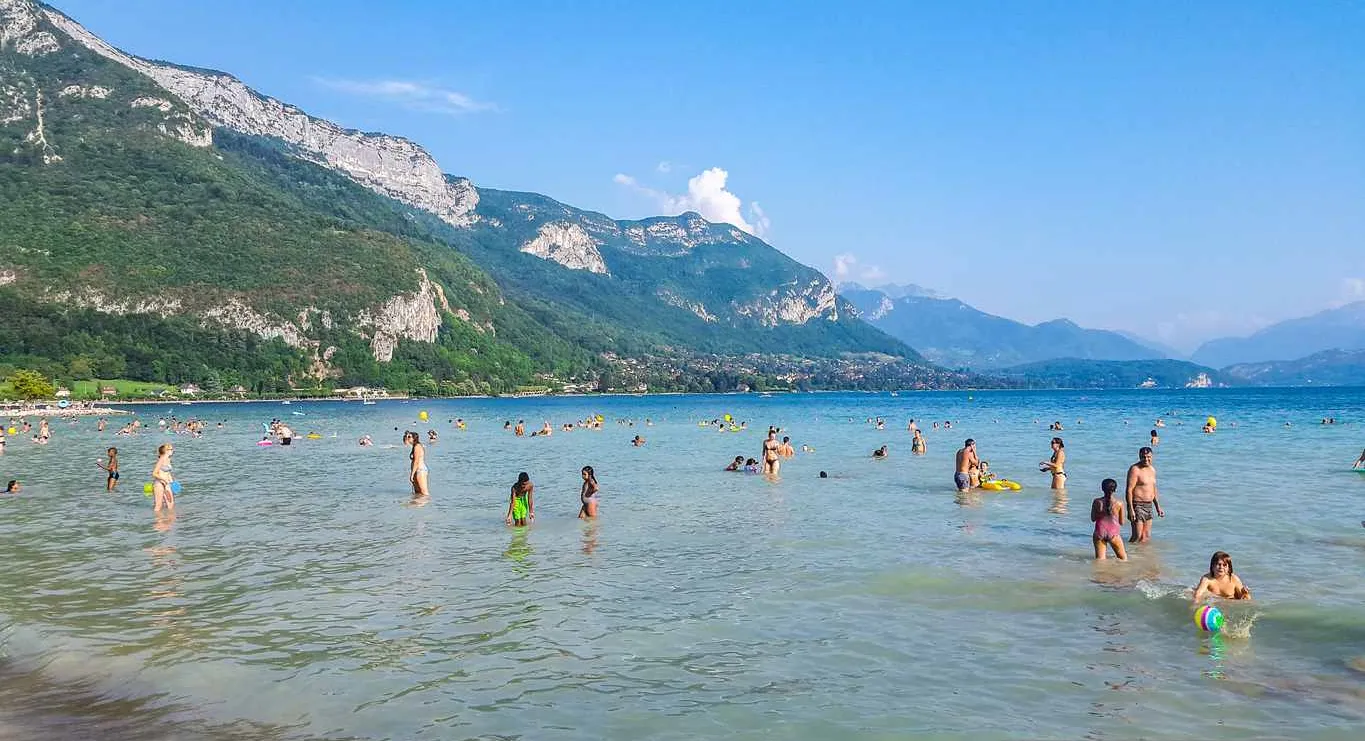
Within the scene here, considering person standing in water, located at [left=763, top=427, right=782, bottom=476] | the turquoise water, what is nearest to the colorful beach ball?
the turquoise water

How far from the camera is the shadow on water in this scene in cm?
923

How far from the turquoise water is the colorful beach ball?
0.87ft

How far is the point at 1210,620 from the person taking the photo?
12789mm

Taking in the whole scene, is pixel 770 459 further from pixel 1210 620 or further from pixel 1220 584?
pixel 1210 620

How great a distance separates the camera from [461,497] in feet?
101

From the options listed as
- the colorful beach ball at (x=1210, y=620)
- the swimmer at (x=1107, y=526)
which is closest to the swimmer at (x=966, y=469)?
the swimmer at (x=1107, y=526)

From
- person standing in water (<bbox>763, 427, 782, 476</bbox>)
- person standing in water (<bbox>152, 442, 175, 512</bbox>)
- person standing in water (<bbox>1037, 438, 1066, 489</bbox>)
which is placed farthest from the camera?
person standing in water (<bbox>763, 427, 782, 476</bbox>)

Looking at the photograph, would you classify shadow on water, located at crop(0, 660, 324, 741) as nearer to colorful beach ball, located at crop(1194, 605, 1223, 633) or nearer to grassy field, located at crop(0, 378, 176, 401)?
colorful beach ball, located at crop(1194, 605, 1223, 633)

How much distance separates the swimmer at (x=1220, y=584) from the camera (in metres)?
14.2

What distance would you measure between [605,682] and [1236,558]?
14.3 metres

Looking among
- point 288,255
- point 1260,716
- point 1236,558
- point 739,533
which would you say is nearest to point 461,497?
point 739,533

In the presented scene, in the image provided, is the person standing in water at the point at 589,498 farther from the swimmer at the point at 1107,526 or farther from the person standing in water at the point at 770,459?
the person standing in water at the point at 770,459

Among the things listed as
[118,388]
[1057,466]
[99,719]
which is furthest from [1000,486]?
[118,388]

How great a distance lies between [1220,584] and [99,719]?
15545 millimetres
